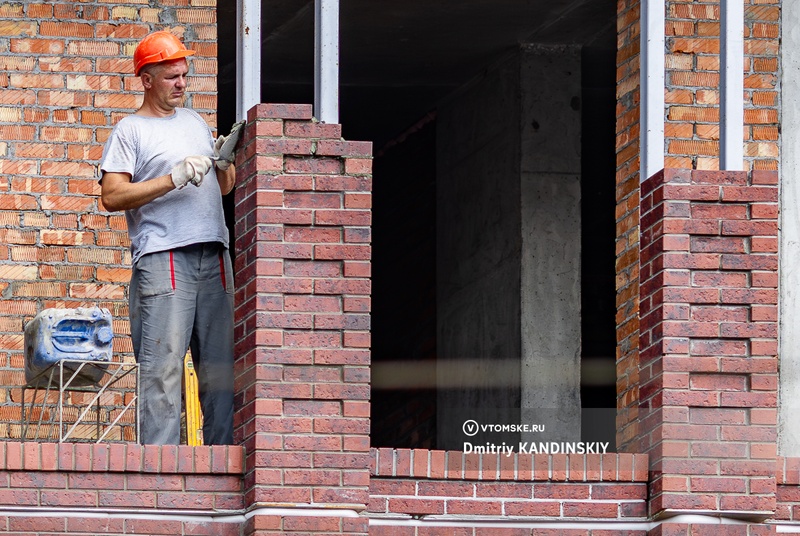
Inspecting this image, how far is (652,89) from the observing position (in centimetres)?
1034

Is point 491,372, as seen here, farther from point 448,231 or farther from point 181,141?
point 181,141

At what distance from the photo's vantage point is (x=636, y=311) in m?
12.0

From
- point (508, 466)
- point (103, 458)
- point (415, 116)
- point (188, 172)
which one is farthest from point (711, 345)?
point (415, 116)

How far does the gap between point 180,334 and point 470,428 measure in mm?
5962

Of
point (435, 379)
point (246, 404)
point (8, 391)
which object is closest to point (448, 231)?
point (435, 379)

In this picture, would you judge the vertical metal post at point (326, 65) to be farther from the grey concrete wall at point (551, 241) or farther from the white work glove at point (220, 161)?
the grey concrete wall at point (551, 241)

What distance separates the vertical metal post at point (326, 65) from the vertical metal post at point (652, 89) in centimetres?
156

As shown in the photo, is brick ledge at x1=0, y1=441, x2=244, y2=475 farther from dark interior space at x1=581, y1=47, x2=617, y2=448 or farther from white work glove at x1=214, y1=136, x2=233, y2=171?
dark interior space at x1=581, y1=47, x2=617, y2=448

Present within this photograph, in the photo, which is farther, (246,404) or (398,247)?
(398,247)

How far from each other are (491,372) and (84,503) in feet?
18.2

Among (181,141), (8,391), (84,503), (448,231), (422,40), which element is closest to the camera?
(84,503)

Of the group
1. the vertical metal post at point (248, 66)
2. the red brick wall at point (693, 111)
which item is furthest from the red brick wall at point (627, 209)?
the vertical metal post at point (248, 66)

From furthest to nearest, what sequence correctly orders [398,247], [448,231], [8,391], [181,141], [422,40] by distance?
1. [398,247]
2. [448,231]
3. [422,40]
4. [8,391]
5. [181,141]

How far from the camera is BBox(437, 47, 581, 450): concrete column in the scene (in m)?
13.9
